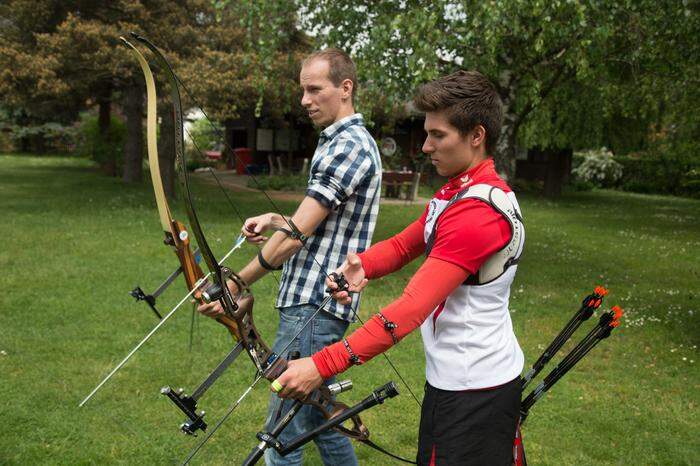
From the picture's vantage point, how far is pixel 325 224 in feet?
8.66

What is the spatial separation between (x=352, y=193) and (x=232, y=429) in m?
2.37

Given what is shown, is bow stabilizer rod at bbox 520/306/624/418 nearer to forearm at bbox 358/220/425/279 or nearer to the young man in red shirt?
the young man in red shirt

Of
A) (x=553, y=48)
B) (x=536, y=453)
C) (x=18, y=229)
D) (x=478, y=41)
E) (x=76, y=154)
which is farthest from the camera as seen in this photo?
(x=76, y=154)

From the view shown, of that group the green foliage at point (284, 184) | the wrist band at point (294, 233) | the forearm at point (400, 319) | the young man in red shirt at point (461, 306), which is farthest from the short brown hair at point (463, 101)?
the green foliage at point (284, 184)

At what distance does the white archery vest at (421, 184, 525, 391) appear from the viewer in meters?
1.92

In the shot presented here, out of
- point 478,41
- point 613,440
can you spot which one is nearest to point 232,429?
point 613,440

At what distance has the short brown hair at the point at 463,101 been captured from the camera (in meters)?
1.91

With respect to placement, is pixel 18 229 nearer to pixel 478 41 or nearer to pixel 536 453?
pixel 478 41

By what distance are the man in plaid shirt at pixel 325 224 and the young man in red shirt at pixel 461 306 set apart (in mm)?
439

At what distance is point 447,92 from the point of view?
191 cm

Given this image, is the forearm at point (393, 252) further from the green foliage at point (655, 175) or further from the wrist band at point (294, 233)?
the green foliage at point (655, 175)

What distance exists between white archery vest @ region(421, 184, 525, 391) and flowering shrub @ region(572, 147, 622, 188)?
1246 inches

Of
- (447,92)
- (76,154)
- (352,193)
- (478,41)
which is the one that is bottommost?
(76,154)

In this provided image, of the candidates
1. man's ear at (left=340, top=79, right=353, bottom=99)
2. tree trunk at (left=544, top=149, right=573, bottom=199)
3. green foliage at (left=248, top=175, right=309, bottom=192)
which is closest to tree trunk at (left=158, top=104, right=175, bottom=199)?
green foliage at (left=248, top=175, right=309, bottom=192)
